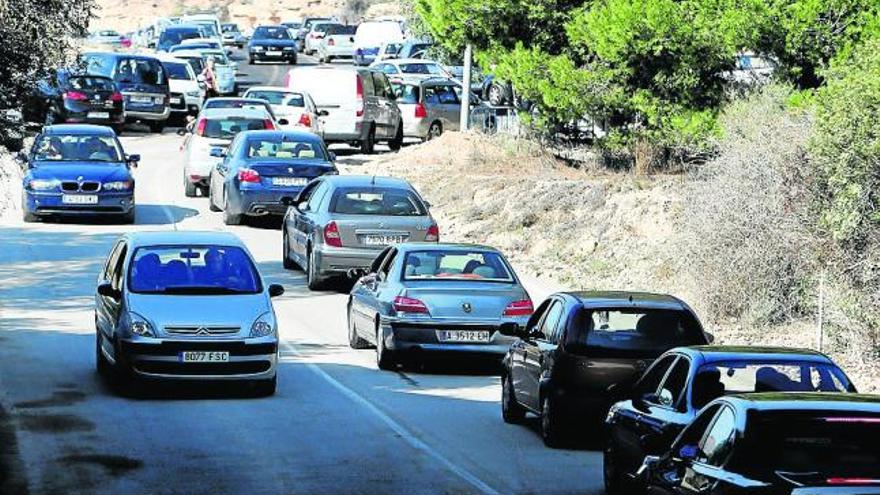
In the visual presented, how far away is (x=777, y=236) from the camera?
25297 millimetres

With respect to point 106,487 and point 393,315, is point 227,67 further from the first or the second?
point 106,487

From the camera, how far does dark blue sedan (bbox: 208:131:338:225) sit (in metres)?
34.3

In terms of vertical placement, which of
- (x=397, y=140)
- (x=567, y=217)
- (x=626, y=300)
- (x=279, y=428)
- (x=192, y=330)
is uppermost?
(x=626, y=300)

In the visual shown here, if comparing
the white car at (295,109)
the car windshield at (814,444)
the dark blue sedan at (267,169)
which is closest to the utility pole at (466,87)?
the white car at (295,109)

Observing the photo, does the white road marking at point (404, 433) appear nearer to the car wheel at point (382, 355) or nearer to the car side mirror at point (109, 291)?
the car wheel at point (382, 355)

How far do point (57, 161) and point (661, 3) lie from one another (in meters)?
11.0

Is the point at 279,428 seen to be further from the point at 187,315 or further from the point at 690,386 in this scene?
the point at 690,386

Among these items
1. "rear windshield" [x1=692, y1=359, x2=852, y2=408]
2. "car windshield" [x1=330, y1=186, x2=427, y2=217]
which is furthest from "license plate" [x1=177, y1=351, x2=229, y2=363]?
"car windshield" [x1=330, y1=186, x2=427, y2=217]

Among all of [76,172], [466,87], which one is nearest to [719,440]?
[76,172]

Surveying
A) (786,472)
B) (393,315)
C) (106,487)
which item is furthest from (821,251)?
(786,472)

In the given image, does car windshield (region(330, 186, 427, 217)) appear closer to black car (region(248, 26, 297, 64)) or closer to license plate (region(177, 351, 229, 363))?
license plate (region(177, 351, 229, 363))

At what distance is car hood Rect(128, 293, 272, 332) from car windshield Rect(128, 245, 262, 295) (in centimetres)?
22

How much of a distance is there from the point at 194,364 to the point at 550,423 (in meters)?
4.11

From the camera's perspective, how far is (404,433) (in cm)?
1798
